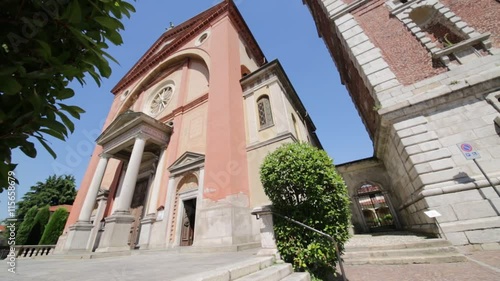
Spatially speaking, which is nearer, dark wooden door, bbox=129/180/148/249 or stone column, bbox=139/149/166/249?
stone column, bbox=139/149/166/249

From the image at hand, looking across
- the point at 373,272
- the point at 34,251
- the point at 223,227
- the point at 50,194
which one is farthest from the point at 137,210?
the point at 50,194

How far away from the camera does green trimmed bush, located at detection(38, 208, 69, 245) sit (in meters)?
14.3

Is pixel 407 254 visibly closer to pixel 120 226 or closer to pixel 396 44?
pixel 396 44

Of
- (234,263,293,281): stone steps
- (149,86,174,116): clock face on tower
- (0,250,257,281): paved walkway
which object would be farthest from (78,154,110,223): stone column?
(234,263,293,281): stone steps

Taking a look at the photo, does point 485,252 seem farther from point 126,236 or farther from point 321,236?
point 126,236

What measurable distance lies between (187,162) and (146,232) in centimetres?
381

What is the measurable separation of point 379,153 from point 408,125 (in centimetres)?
405

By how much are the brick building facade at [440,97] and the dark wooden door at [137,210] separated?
13134 millimetres

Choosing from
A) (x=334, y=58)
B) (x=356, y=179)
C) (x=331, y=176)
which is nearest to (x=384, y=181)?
(x=356, y=179)

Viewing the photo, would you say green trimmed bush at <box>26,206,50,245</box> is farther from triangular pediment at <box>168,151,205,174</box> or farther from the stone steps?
the stone steps

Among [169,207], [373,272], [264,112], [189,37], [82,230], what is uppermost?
[189,37]

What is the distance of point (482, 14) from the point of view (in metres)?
6.95

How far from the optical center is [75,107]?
124cm

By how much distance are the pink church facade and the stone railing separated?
1.07m
